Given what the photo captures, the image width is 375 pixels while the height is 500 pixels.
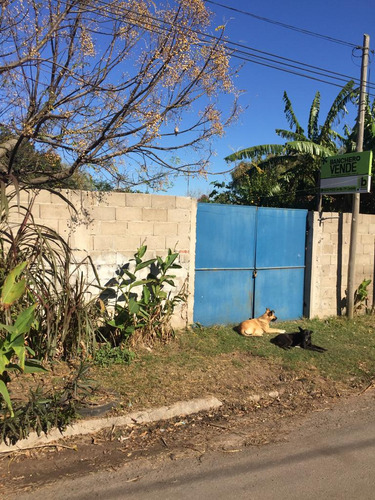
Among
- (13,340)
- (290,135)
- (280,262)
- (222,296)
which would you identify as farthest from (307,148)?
(13,340)

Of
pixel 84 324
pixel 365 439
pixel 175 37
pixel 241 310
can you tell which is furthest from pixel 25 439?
pixel 175 37

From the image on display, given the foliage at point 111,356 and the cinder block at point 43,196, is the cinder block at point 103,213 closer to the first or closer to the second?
the cinder block at point 43,196

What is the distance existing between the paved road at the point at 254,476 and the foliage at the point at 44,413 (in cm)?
64

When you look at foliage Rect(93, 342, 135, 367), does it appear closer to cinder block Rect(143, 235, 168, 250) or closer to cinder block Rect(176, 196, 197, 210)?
cinder block Rect(143, 235, 168, 250)

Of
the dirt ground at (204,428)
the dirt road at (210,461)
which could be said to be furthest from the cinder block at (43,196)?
the dirt road at (210,461)

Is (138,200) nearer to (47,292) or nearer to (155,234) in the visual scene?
(155,234)

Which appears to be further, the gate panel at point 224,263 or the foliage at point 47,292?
the gate panel at point 224,263

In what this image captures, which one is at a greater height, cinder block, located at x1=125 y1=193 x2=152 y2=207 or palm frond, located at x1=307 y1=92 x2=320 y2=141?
palm frond, located at x1=307 y1=92 x2=320 y2=141

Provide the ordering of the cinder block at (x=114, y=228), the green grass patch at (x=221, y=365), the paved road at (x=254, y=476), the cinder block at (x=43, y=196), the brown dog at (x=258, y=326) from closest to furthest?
the paved road at (x=254, y=476), the green grass patch at (x=221, y=365), the cinder block at (x=43, y=196), the cinder block at (x=114, y=228), the brown dog at (x=258, y=326)

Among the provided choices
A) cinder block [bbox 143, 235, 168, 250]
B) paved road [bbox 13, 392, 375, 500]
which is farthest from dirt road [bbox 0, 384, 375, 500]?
cinder block [bbox 143, 235, 168, 250]

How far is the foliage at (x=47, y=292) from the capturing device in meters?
4.71

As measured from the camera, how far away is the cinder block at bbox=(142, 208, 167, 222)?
20.8 feet

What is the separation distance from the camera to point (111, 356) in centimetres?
527

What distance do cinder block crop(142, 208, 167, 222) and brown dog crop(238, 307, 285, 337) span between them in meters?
2.30
